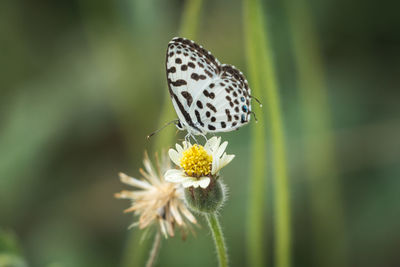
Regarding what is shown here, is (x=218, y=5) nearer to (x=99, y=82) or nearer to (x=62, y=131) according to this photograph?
(x=99, y=82)

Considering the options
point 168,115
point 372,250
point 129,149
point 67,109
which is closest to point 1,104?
point 67,109

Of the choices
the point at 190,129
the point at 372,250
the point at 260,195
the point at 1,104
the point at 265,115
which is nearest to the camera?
the point at 190,129

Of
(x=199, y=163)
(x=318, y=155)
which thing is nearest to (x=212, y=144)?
(x=199, y=163)

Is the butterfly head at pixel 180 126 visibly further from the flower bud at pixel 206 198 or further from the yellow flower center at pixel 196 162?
the flower bud at pixel 206 198

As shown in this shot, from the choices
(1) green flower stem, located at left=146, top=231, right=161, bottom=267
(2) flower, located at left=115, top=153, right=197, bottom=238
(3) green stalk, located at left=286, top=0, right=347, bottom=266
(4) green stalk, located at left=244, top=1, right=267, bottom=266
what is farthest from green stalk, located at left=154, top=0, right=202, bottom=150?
(1) green flower stem, located at left=146, top=231, right=161, bottom=267

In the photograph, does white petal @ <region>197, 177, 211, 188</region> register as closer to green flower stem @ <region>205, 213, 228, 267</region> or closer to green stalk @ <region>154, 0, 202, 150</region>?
green flower stem @ <region>205, 213, 228, 267</region>

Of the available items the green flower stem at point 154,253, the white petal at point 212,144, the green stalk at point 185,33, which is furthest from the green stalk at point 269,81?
the green flower stem at point 154,253
